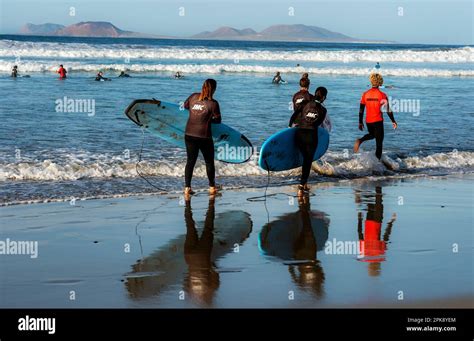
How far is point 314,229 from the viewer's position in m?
8.71

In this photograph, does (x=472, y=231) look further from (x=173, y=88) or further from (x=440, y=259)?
(x=173, y=88)

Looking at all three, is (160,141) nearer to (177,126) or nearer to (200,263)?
(177,126)

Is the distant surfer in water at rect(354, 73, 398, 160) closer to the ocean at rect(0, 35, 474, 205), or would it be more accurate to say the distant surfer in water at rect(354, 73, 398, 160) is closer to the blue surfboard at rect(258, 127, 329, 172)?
the ocean at rect(0, 35, 474, 205)

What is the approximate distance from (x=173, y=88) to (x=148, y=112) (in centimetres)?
1848

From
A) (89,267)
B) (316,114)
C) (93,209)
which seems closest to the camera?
(89,267)

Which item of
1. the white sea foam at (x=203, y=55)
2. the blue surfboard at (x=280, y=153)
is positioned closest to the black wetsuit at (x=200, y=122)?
the blue surfboard at (x=280, y=153)

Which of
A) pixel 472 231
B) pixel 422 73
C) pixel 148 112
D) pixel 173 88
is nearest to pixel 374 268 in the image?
pixel 472 231

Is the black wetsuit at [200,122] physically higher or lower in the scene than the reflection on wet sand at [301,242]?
higher

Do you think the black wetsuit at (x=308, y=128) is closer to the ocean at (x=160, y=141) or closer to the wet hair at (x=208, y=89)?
the ocean at (x=160, y=141)

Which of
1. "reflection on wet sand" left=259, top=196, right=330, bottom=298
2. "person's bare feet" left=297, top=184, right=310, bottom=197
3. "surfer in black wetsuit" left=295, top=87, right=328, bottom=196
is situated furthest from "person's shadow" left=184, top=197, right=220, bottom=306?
"surfer in black wetsuit" left=295, top=87, right=328, bottom=196

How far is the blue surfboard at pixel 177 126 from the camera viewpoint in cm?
1219

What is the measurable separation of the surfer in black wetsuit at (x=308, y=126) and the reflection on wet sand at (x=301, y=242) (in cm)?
116
